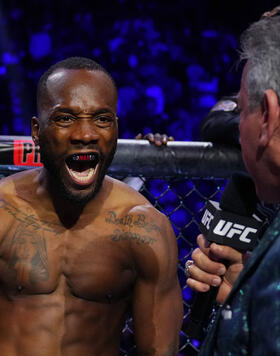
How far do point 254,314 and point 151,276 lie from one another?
0.70 metres

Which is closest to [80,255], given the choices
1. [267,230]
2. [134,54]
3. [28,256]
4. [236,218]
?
[28,256]

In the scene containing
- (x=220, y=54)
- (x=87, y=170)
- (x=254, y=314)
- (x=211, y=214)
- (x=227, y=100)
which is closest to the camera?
(x=254, y=314)

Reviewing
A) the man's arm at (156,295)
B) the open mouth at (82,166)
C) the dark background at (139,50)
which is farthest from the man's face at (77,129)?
the dark background at (139,50)

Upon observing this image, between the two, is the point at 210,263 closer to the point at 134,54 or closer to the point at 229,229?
the point at 229,229

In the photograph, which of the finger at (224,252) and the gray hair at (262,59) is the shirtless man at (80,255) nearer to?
the finger at (224,252)

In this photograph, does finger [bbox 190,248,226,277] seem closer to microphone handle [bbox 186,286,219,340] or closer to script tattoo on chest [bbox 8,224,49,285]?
microphone handle [bbox 186,286,219,340]

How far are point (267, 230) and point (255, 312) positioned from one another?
0.13 m

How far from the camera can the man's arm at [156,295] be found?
1322 millimetres

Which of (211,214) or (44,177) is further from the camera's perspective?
(44,177)

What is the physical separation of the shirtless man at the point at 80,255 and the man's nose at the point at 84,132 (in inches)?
0.5

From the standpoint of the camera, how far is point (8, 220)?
1.33 m

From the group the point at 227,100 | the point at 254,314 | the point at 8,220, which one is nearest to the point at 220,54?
the point at 227,100

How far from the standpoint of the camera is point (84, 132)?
124 centimetres

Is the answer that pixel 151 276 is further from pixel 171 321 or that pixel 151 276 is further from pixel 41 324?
pixel 41 324
